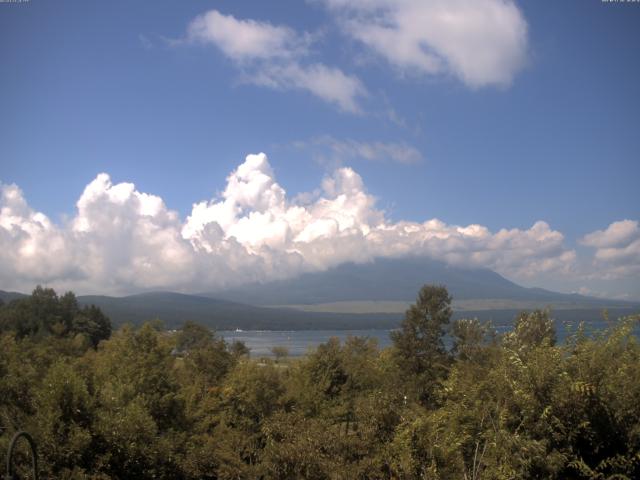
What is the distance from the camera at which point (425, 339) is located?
47.4 meters

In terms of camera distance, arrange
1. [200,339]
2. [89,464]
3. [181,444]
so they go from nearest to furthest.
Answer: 1. [89,464]
2. [181,444]
3. [200,339]

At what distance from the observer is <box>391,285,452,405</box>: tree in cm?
4516

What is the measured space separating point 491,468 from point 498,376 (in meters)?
2.49

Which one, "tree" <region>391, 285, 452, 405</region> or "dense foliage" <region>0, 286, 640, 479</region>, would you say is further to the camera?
"tree" <region>391, 285, 452, 405</region>

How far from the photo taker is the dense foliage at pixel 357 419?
37.0 ft

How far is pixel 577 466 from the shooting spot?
35.4ft

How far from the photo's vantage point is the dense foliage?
37.0ft

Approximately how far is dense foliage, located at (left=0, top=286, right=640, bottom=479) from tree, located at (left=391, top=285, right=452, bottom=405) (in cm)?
1370

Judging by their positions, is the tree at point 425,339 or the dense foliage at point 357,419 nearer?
the dense foliage at point 357,419

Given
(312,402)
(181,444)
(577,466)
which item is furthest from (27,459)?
(312,402)

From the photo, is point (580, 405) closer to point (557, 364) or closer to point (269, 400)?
point (557, 364)

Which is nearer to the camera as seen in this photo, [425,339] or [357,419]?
[357,419]

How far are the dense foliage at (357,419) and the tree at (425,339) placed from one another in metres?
13.7

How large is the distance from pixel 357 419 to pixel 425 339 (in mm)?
33807
